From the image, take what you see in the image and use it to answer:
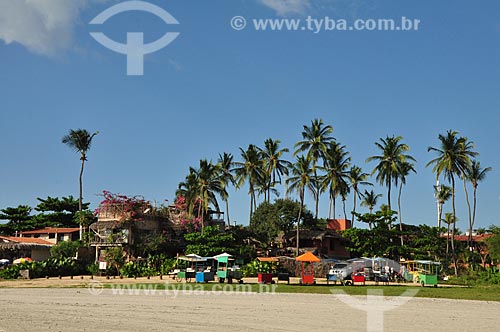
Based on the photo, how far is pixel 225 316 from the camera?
48.8ft

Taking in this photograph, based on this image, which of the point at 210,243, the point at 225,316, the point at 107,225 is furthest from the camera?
the point at 107,225

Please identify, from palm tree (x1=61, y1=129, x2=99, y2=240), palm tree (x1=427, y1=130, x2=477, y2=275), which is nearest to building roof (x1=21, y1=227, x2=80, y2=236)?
palm tree (x1=61, y1=129, x2=99, y2=240)

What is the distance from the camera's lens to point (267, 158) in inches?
2539

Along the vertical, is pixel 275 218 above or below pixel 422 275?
above

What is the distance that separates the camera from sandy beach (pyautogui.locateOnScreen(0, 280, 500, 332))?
12.6 m

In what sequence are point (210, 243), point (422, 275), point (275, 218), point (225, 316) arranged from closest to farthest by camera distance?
point (225, 316) → point (422, 275) → point (210, 243) → point (275, 218)

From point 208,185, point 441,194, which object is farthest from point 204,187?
point 441,194

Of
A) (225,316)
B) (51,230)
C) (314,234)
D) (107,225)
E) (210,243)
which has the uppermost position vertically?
(107,225)

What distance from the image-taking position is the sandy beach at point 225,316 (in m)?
12.6

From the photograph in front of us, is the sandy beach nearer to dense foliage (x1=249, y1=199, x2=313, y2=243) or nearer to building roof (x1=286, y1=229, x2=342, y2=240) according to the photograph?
building roof (x1=286, y1=229, x2=342, y2=240)

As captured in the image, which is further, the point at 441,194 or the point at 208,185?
the point at 441,194

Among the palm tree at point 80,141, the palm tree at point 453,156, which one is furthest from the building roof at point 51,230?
the palm tree at point 453,156

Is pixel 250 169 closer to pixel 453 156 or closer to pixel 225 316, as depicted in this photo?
pixel 453 156

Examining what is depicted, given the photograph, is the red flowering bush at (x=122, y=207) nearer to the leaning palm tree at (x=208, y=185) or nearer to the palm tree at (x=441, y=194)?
the leaning palm tree at (x=208, y=185)
